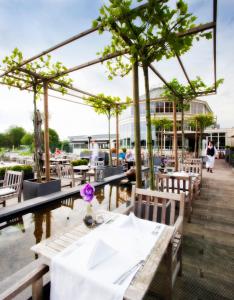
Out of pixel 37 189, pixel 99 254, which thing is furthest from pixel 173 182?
pixel 37 189

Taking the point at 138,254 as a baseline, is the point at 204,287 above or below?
below

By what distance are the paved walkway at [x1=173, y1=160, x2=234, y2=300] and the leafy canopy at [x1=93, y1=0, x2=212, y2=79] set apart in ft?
9.19

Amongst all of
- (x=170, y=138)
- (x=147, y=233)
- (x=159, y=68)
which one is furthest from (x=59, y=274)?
(x=170, y=138)

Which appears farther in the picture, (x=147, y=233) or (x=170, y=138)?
(x=170, y=138)

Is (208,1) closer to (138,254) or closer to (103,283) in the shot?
(138,254)

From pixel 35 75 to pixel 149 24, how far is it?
3.21 metres

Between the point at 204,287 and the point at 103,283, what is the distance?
61.0 inches

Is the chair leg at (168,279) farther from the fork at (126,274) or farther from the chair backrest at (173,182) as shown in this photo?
the chair backrest at (173,182)

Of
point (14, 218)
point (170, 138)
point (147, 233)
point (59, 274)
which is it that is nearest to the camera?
point (59, 274)

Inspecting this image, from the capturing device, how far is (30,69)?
4.42 m

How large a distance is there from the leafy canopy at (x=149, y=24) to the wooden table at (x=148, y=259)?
2.22m

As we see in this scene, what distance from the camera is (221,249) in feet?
8.12

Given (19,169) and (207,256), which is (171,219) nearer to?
(207,256)

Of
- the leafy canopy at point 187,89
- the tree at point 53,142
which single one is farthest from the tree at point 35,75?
the tree at point 53,142
